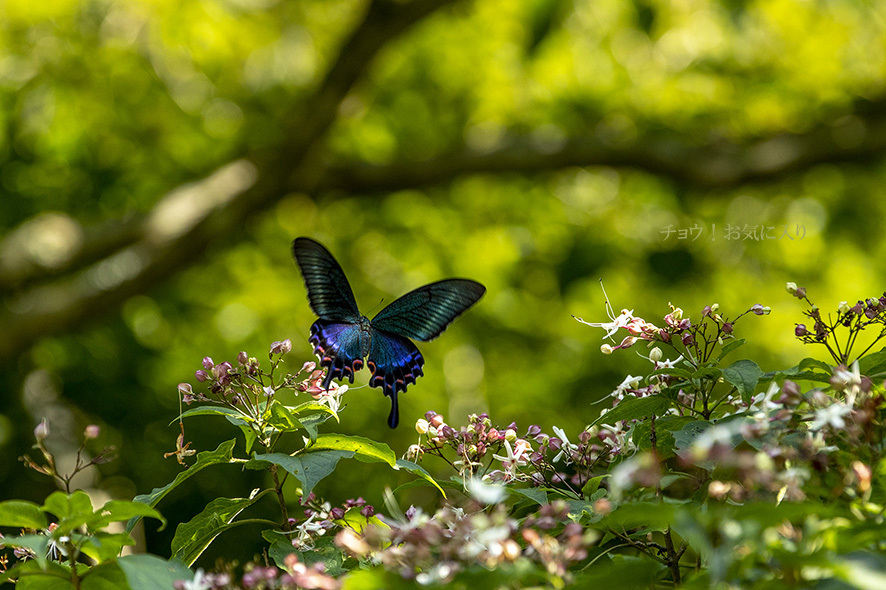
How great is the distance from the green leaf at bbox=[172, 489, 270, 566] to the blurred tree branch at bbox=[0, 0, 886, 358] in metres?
3.23

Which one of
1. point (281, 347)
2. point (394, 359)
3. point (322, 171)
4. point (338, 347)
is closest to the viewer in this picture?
point (281, 347)

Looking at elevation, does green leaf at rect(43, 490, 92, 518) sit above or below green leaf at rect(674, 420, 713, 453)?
below

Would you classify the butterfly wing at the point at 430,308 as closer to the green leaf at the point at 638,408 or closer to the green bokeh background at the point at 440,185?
the green leaf at the point at 638,408

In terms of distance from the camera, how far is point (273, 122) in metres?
5.71

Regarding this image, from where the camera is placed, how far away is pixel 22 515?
3.13 ft

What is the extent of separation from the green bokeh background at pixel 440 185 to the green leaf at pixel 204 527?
3178mm

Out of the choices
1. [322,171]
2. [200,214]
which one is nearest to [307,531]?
[200,214]

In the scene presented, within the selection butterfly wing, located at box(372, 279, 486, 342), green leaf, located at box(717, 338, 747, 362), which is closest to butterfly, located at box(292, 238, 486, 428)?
butterfly wing, located at box(372, 279, 486, 342)

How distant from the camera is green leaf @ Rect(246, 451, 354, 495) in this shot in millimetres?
994

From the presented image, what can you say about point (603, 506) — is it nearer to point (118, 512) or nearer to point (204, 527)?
point (118, 512)

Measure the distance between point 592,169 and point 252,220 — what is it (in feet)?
7.00

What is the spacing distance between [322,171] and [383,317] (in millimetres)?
3403

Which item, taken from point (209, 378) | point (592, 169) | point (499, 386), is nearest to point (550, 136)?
point (592, 169)

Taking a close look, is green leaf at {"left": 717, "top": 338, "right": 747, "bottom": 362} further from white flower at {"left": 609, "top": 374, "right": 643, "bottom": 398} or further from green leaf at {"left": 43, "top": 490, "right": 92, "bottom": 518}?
green leaf at {"left": 43, "top": 490, "right": 92, "bottom": 518}
